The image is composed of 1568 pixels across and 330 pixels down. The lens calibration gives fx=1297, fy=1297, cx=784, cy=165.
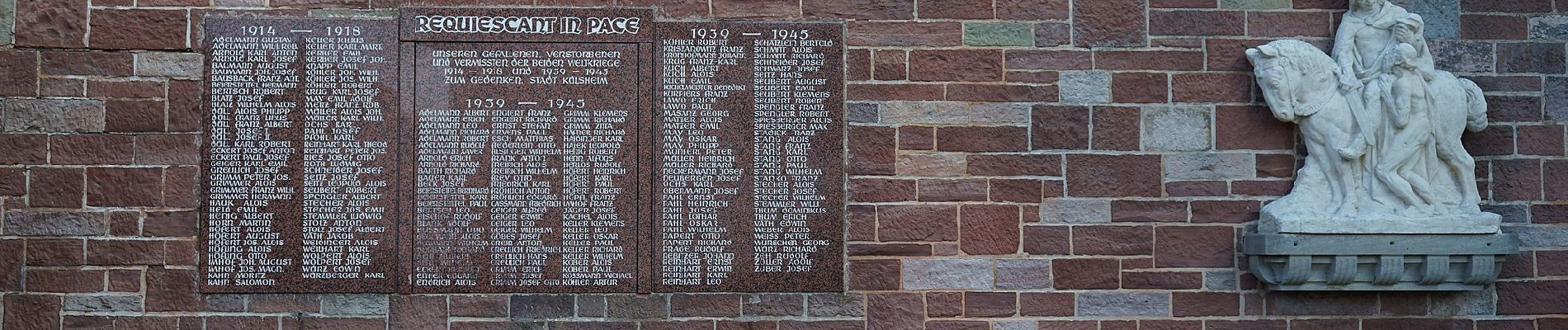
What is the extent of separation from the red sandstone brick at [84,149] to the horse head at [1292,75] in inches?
194

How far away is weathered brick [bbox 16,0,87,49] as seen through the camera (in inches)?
218

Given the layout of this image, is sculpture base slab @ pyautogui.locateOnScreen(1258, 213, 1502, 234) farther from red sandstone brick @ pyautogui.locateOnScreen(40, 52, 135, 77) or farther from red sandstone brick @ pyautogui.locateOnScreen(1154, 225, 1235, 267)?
red sandstone brick @ pyautogui.locateOnScreen(40, 52, 135, 77)

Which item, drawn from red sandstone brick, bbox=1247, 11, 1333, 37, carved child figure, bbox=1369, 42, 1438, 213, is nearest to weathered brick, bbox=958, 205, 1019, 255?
red sandstone brick, bbox=1247, 11, 1333, 37

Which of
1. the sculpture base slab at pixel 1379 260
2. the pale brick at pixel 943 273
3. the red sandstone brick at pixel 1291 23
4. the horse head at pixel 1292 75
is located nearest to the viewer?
the sculpture base slab at pixel 1379 260

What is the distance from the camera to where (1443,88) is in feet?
18.4

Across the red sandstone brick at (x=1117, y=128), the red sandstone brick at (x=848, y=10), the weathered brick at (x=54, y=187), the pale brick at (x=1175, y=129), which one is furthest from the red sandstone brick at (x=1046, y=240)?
the weathered brick at (x=54, y=187)

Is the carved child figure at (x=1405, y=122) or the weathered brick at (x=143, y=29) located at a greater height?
the weathered brick at (x=143, y=29)

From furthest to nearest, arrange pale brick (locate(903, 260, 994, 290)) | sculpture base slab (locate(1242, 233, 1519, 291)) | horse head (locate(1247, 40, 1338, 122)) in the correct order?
pale brick (locate(903, 260, 994, 290)) → horse head (locate(1247, 40, 1338, 122)) → sculpture base slab (locate(1242, 233, 1519, 291))

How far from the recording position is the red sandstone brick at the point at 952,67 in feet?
18.8

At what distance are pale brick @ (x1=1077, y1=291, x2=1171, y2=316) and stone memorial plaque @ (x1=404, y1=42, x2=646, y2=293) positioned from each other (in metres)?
2.00

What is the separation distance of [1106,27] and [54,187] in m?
4.60

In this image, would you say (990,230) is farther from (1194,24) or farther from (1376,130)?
(1376,130)

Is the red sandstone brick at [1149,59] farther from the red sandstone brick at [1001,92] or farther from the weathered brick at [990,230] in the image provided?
the weathered brick at [990,230]

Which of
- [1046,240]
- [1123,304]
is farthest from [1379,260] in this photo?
[1046,240]
